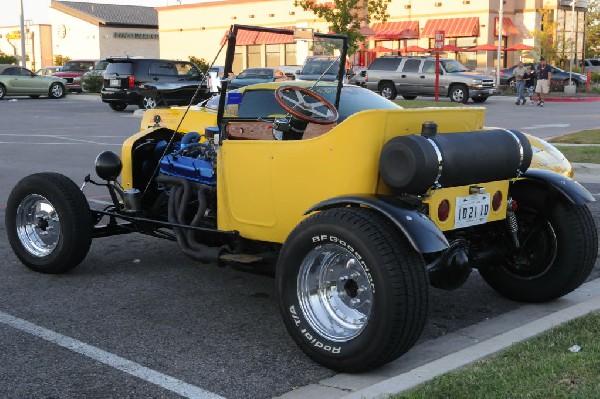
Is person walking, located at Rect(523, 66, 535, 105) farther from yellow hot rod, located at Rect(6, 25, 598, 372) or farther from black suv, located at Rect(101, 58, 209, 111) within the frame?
yellow hot rod, located at Rect(6, 25, 598, 372)

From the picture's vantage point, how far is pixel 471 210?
5.02 m

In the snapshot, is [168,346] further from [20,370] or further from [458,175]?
[458,175]

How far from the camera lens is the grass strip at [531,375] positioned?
12.9 feet

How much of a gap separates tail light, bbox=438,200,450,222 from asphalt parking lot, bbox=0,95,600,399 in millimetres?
801

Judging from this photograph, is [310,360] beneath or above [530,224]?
beneath

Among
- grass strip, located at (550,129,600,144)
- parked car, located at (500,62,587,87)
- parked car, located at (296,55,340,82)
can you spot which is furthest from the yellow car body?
parked car, located at (500,62,587,87)

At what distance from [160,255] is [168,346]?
8.25 ft

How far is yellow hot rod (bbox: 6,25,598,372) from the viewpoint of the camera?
4418 millimetres

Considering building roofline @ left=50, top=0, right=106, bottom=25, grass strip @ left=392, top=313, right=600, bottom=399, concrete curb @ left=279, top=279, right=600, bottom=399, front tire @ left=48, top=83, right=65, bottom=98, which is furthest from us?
building roofline @ left=50, top=0, right=106, bottom=25

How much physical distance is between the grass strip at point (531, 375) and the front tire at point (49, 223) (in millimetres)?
3320

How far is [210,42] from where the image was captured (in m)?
61.8

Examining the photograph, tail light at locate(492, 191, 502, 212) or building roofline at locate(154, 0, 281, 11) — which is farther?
building roofline at locate(154, 0, 281, 11)

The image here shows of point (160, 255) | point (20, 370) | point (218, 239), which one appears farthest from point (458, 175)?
point (160, 255)

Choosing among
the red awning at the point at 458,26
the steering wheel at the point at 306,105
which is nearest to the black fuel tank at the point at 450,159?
the steering wheel at the point at 306,105
